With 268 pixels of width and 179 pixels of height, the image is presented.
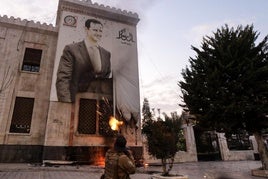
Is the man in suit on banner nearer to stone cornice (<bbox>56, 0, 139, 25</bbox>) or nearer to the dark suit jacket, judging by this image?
the dark suit jacket

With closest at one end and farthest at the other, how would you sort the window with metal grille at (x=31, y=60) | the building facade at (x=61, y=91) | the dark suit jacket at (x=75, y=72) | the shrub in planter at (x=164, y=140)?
the shrub in planter at (x=164, y=140) < the building facade at (x=61, y=91) < the dark suit jacket at (x=75, y=72) < the window with metal grille at (x=31, y=60)

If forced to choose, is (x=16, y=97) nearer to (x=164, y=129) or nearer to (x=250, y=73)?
(x=164, y=129)

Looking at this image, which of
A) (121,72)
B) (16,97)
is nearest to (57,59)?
(16,97)

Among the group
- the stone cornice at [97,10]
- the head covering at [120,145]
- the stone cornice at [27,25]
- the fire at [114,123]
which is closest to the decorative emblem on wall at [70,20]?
the stone cornice at [97,10]

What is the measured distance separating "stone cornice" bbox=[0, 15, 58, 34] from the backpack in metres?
14.6

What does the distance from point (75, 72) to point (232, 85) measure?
9.62 metres

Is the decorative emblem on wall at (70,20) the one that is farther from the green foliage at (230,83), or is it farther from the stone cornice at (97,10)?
the green foliage at (230,83)

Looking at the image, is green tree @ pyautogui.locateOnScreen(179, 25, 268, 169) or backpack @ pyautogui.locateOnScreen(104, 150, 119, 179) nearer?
backpack @ pyautogui.locateOnScreen(104, 150, 119, 179)

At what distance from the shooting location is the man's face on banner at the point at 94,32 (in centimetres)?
1507

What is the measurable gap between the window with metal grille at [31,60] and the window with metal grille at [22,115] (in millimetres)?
2302

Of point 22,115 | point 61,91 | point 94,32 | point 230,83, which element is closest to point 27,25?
point 94,32

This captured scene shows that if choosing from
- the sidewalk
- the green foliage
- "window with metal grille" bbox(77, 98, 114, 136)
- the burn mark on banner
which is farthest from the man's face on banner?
the sidewalk

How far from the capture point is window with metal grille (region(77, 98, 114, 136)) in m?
13.2

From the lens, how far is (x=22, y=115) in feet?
41.9
